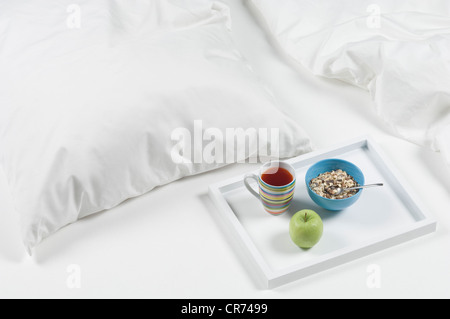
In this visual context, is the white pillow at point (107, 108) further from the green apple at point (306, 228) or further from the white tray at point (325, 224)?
the green apple at point (306, 228)

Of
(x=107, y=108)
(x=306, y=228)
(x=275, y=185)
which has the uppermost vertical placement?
(x=107, y=108)

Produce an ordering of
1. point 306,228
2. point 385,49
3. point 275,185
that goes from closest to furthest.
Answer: point 306,228 → point 275,185 → point 385,49

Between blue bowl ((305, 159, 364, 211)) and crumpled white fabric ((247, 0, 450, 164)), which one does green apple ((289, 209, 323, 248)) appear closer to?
blue bowl ((305, 159, 364, 211))

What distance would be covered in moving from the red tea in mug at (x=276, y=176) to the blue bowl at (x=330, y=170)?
0.05 metres

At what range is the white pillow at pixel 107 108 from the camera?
1.42m

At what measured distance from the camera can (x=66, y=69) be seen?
151 centimetres

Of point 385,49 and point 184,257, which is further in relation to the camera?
point 385,49

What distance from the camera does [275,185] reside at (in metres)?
1.46

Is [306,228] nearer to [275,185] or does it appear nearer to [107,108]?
[275,185]

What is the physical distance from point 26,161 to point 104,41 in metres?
0.33

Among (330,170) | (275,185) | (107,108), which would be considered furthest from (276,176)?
(107,108)

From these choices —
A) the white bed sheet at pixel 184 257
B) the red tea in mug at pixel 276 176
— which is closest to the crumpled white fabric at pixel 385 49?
the white bed sheet at pixel 184 257

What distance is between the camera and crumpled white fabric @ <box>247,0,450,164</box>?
160cm

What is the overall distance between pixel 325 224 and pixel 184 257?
12.0 inches
